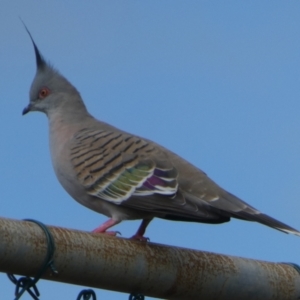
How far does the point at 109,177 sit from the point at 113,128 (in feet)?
2.47

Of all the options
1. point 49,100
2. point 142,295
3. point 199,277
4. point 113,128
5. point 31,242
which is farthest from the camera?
point 49,100

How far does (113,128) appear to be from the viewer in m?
5.04

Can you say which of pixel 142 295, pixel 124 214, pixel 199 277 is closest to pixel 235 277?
pixel 199 277

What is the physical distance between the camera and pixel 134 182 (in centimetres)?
415

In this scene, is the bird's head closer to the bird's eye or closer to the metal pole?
the bird's eye

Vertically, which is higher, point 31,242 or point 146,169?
point 146,169

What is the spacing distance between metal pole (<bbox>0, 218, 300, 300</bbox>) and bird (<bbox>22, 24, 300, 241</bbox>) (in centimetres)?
42

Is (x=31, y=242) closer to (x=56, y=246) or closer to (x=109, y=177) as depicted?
(x=56, y=246)

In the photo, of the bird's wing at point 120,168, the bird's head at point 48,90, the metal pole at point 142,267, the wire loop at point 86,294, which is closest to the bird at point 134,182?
the bird's wing at point 120,168

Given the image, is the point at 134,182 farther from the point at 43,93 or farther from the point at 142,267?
the point at 43,93

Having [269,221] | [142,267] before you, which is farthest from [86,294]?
[269,221]

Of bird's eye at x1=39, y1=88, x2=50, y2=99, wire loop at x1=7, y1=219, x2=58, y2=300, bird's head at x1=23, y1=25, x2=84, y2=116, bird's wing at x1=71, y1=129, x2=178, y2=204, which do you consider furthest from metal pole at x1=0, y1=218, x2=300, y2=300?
bird's eye at x1=39, y1=88, x2=50, y2=99

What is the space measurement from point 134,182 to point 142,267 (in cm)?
139

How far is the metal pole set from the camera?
2.44 meters
